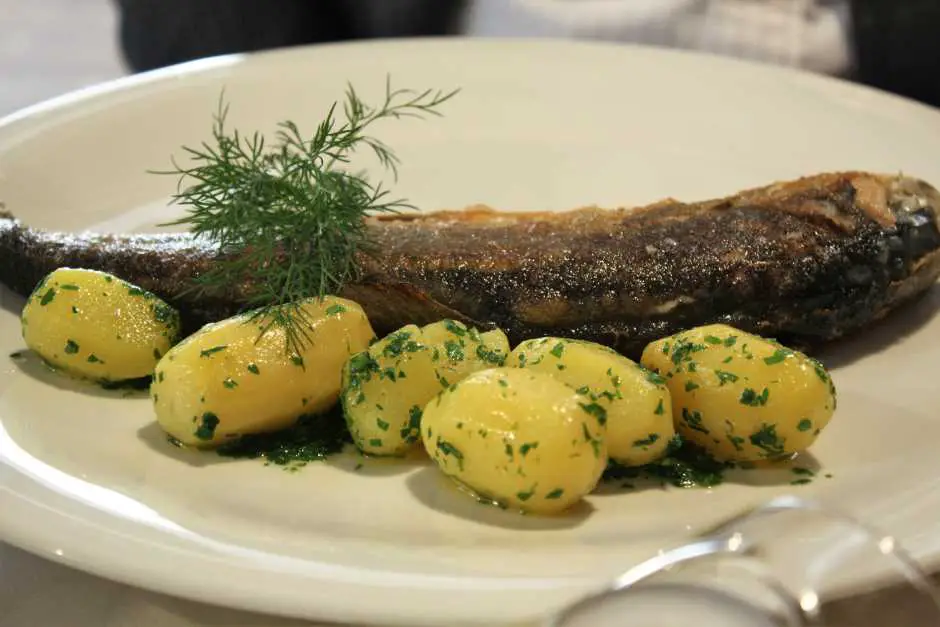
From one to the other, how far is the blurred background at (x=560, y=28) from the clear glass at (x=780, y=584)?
3569mm

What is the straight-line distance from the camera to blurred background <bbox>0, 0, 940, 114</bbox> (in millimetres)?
3926

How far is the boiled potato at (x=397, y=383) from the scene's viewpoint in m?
1.67

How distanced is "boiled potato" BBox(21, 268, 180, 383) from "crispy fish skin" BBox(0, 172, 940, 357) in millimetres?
132

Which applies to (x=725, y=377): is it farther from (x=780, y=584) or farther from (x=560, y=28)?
(x=560, y=28)

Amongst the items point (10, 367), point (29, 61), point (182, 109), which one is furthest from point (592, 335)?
point (29, 61)

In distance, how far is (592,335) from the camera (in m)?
1.94

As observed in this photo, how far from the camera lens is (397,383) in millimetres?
1675

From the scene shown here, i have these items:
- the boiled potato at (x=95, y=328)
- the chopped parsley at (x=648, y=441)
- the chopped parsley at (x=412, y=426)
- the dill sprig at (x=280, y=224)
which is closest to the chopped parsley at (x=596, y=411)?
the chopped parsley at (x=648, y=441)

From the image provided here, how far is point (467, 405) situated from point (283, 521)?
14.6 inches

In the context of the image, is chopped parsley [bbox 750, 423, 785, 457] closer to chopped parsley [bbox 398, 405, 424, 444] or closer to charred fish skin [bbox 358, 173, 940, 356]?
charred fish skin [bbox 358, 173, 940, 356]

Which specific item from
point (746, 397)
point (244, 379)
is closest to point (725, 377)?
point (746, 397)

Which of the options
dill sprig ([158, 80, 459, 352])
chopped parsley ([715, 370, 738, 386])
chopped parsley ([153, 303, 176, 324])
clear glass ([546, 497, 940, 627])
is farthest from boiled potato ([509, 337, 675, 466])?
chopped parsley ([153, 303, 176, 324])

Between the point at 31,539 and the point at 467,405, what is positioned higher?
the point at 467,405

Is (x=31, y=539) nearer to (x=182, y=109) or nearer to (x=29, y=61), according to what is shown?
(x=182, y=109)
